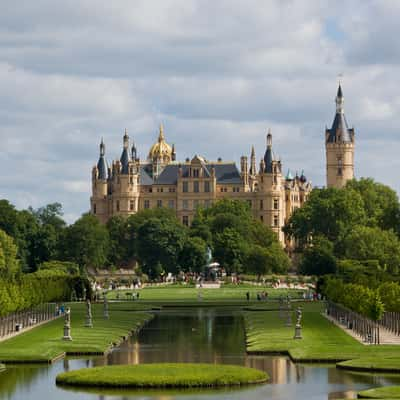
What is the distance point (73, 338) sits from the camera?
61656mm

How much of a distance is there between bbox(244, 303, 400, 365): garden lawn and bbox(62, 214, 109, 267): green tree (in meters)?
92.7

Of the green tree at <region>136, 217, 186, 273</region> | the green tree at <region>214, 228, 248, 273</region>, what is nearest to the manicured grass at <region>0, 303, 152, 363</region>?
the green tree at <region>214, 228, 248, 273</region>

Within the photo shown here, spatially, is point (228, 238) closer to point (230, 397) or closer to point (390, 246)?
point (390, 246)

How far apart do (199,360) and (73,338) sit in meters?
10.6

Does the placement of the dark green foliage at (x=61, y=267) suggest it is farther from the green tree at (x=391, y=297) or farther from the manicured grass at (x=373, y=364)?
the manicured grass at (x=373, y=364)

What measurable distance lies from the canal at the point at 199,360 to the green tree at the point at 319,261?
3249 inches

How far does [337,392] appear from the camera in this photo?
4272cm

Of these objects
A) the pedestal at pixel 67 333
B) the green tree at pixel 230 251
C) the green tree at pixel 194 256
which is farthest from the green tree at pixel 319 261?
the pedestal at pixel 67 333

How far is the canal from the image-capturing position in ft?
139

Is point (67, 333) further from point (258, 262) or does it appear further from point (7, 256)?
point (258, 262)

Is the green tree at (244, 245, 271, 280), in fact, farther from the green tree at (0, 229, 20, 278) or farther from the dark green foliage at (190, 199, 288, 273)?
the green tree at (0, 229, 20, 278)

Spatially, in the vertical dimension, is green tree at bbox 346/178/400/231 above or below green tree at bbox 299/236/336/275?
above

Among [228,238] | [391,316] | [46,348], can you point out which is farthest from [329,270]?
[46,348]

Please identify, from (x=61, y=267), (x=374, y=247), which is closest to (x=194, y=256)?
(x=374, y=247)
